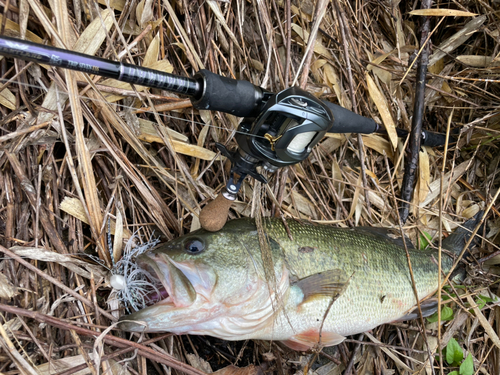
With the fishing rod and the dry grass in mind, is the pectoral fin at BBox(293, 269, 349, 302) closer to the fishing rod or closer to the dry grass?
the dry grass

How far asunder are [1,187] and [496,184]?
3845mm

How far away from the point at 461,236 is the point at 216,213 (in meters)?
2.20

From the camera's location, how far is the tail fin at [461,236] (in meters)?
2.93

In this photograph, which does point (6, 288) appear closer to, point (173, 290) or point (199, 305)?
point (173, 290)

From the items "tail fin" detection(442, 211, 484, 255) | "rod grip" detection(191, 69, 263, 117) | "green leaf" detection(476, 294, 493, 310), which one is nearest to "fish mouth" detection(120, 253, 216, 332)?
"rod grip" detection(191, 69, 263, 117)

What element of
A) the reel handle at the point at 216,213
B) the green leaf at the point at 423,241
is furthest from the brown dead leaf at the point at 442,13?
the reel handle at the point at 216,213

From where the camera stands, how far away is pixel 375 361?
2789 millimetres

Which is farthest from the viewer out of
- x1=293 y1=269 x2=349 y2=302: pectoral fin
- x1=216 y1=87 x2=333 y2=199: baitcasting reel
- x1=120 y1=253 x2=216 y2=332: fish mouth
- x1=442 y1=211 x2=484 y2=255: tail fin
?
x1=442 y1=211 x2=484 y2=255: tail fin

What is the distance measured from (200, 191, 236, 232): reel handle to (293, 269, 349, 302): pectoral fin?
22.8 inches

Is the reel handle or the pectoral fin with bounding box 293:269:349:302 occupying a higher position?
the reel handle

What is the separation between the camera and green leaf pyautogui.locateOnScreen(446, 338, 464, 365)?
2.78 m

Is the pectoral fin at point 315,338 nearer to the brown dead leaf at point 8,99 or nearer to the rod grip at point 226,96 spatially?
the rod grip at point 226,96

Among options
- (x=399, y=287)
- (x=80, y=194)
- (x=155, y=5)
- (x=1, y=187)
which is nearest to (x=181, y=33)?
(x=155, y=5)

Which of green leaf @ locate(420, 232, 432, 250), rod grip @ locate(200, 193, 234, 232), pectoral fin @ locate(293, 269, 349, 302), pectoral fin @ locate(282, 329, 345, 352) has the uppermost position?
rod grip @ locate(200, 193, 234, 232)
